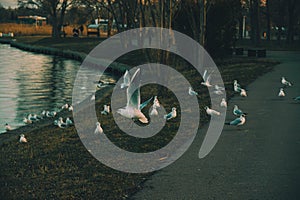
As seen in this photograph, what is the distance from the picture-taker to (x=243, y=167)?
9195 millimetres

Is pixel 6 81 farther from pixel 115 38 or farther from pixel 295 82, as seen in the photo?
pixel 115 38

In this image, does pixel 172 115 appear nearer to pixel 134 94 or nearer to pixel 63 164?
pixel 134 94

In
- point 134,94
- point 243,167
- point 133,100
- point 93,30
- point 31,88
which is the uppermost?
point 93,30

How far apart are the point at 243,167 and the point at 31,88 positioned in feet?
68.6

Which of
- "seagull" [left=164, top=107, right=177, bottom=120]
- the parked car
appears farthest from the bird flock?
the parked car

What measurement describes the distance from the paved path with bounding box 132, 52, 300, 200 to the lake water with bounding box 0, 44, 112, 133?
26.2 ft

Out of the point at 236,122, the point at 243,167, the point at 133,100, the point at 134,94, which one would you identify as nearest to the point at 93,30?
the point at 236,122

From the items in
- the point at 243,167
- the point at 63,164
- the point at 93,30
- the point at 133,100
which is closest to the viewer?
the point at 243,167

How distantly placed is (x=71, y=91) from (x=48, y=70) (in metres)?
12.8

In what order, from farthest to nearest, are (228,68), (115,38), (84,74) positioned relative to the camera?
(115,38), (84,74), (228,68)

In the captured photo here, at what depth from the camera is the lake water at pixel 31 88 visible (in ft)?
67.5

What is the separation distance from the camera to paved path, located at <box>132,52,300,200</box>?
782 centimetres

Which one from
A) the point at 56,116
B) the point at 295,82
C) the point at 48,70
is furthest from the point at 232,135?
the point at 48,70

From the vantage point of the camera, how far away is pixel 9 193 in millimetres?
8133
